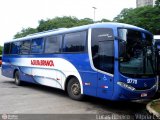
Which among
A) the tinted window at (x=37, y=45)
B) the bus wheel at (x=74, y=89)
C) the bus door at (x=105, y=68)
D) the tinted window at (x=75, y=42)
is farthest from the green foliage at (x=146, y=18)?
the bus door at (x=105, y=68)

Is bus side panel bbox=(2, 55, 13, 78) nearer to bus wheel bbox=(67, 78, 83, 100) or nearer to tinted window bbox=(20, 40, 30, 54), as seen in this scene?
tinted window bbox=(20, 40, 30, 54)

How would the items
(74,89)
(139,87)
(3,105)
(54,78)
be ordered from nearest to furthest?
(139,87) → (3,105) → (74,89) → (54,78)

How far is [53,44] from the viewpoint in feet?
43.2

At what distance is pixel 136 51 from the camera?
32.1ft

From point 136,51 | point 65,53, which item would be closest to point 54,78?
point 65,53

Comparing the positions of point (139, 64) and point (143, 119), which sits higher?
point (139, 64)

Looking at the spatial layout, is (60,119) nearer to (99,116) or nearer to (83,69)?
(99,116)

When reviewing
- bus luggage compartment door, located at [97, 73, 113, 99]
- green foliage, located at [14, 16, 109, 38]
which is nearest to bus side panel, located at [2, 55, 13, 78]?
bus luggage compartment door, located at [97, 73, 113, 99]

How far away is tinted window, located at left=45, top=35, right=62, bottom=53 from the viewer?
12.7 metres

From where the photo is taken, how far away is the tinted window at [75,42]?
36.4 ft

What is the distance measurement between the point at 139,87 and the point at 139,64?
76 cm

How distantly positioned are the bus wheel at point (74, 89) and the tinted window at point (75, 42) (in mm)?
1246

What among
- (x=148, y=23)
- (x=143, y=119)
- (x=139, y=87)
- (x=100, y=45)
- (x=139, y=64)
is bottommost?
(x=143, y=119)

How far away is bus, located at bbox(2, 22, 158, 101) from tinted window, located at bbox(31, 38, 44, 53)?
0.78 metres
